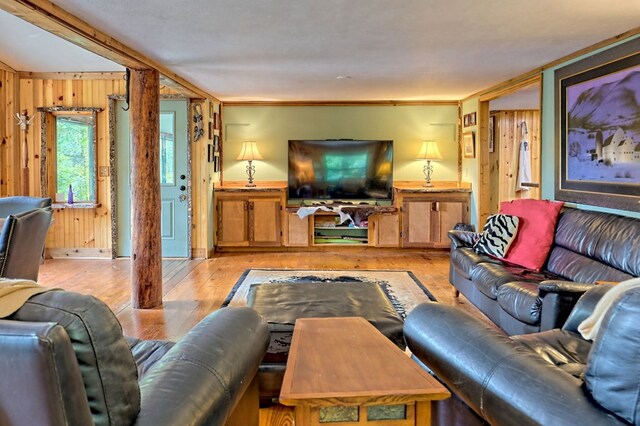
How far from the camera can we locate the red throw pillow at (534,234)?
3.80 m

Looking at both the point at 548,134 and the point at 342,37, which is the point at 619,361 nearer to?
the point at 342,37

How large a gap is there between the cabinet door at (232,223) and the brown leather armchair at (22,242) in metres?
3.31

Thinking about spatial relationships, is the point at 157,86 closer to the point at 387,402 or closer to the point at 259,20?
the point at 259,20

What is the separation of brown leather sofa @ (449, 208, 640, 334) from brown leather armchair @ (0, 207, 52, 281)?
326 cm

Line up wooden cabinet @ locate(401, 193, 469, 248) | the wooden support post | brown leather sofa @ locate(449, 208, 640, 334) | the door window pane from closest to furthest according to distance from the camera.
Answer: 1. brown leather sofa @ locate(449, 208, 640, 334)
2. the wooden support post
3. the door window pane
4. wooden cabinet @ locate(401, 193, 469, 248)

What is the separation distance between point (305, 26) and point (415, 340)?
7.51 ft

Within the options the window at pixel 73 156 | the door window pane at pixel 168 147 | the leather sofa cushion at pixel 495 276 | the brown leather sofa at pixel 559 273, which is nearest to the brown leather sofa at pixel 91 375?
the brown leather sofa at pixel 559 273

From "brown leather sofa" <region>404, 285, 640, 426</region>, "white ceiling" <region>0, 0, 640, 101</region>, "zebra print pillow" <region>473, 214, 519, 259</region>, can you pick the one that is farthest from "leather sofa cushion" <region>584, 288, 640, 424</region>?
"zebra print pillow" <region>473, 214, 519, 259</region>

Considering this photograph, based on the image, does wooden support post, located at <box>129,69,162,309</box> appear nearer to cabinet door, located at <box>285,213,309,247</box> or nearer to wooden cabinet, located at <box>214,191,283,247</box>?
wooden cabinet, located at <box>214,191,283,247</box>

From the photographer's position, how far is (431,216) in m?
6.86

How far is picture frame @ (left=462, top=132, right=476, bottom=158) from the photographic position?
6.55m

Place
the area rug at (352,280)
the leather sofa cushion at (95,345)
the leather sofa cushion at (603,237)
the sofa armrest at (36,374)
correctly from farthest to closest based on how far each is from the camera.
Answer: the area rug at (352,280), the leather sofa cushion at (603,237), the leather sofa cushion at (95,345), the sofa armrest at (36,374)

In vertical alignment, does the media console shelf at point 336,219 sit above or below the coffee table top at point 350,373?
above

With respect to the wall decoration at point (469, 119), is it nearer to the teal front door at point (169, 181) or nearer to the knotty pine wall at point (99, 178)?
the knotty pine wall at point (99, 178)
